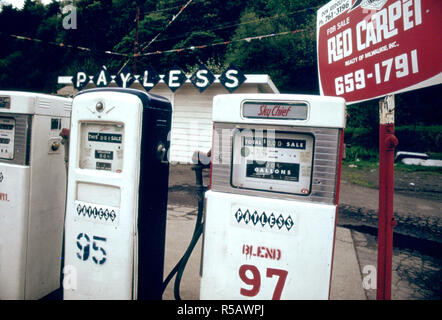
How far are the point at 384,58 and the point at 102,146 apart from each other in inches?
79.3

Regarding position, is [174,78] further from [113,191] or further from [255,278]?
[255,278]

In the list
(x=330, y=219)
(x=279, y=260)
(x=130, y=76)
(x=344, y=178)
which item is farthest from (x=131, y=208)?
(x=344, y=178)

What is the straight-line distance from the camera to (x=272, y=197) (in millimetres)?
2215

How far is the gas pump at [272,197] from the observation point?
2100 mm

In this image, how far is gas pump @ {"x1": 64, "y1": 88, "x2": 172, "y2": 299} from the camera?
2375mm

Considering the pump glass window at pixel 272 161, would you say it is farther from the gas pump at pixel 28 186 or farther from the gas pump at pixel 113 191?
the gas pump at pixel 28 186

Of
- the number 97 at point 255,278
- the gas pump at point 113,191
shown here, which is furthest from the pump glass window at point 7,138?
the number 97 at point 255,278

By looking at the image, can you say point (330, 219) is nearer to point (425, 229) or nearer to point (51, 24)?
point (425, 229)

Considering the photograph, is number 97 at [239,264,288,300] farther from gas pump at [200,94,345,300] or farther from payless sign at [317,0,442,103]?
payless sign at [317,0,442,103]

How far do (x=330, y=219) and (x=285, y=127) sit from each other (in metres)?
0.64

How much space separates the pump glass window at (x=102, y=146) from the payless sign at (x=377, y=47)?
162 cm

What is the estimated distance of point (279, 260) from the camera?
217 centimetres

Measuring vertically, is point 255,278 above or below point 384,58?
below

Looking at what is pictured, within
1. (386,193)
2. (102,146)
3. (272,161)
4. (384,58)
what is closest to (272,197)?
(272,161)
